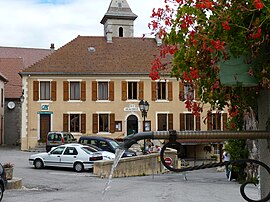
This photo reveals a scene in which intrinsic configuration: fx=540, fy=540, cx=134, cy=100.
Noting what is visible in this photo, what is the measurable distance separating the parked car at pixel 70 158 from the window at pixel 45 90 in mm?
17322

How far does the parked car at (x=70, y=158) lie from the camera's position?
2923 cm

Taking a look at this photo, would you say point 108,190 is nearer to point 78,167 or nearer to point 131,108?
point 78,167

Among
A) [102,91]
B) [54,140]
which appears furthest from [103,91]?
[54,140]

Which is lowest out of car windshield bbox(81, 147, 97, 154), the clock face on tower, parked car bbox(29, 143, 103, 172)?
parked car bbox(29, 143, 103, 172)

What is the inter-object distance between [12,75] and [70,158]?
1309 inches

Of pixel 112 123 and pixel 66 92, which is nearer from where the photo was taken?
pixel 66 92

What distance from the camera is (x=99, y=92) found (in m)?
48.1

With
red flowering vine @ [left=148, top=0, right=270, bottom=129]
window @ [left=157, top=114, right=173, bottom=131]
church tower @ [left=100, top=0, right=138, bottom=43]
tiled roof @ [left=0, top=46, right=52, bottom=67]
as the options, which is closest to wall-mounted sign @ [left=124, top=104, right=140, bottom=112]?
window @ [left=157, top=114, right=173, bottom=131]

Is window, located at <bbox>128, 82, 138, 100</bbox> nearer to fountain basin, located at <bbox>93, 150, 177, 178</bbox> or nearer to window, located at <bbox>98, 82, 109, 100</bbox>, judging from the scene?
window, located at <bbox>98, 82, 109, 100</bbox>

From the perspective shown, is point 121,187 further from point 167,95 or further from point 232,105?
point 167,95

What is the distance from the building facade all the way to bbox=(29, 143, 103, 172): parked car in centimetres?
1637

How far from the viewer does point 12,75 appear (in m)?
60.6

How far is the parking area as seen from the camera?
17828 millimetres

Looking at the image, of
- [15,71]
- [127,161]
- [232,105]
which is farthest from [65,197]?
[15,71]
